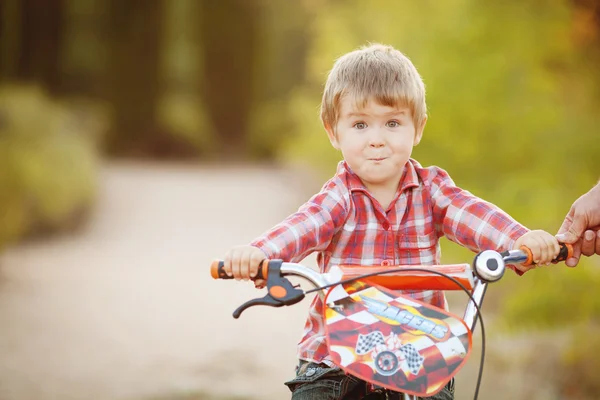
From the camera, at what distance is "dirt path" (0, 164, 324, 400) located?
5.35 metres

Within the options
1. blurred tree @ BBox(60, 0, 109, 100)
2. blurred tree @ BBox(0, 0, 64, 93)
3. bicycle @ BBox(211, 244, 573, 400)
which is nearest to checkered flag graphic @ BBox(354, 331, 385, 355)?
bicycle @ BBox(211, 244, 573, 400)

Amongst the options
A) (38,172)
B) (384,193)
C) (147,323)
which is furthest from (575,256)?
(38,172)

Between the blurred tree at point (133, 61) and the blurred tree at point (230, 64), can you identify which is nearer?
the blurred tree at point (133, 61)

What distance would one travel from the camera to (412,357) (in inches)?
77.4

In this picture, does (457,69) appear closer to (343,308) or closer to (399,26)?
(399,26)

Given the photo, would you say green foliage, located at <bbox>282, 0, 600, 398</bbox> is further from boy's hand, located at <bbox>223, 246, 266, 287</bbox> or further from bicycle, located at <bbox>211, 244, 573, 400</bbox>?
boy's hand, located at <bbox>223, 246, 266, 287</bbox>

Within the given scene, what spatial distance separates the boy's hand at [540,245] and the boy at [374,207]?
33 mm

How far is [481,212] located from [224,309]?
5146 millimetres

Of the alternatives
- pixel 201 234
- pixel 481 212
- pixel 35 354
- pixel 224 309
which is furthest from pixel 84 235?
pixel 481 212

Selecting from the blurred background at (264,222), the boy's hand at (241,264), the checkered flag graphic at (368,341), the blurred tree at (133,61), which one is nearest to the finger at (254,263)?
the boy's hand at (241,264)

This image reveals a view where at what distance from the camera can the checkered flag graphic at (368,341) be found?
6.48 ft

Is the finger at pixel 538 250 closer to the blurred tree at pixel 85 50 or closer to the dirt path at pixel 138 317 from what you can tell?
the dirt path at pixel 138 317

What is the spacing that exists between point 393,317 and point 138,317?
5164mm

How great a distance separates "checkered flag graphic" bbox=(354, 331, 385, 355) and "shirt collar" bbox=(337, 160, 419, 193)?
0.59 meters
